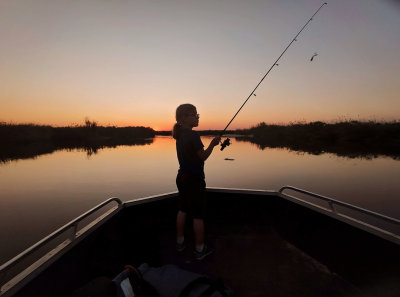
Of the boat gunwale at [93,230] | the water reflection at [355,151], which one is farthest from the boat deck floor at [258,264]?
the water reflection at [355,151]

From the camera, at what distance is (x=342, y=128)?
46906mm

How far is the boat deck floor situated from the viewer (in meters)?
2.63

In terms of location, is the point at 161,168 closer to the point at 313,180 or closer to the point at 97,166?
the point at 97,166

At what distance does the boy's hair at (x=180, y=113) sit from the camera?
3025mm

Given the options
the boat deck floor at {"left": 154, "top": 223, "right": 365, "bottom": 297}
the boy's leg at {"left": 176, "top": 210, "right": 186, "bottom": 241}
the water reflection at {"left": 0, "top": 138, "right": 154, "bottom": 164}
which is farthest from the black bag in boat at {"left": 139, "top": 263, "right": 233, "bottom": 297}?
the water reflection at {"left": 0, "top": 138, "right": 154, "bottom": 164}

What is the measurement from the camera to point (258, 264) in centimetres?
312

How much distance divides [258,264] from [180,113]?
204cm

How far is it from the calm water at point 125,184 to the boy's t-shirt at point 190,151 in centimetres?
785

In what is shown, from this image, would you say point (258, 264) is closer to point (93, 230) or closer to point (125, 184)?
point (93, 230)

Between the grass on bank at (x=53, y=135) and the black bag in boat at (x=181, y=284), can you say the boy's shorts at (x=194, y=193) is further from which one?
the grass on bank at (x=53, y=135)

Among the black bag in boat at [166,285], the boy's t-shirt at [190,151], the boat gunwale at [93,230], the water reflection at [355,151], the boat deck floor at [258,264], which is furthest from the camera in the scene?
the water reflection at [355,151]

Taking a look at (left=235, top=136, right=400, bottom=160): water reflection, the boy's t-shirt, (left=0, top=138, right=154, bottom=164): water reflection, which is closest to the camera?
the boy's t-shirt

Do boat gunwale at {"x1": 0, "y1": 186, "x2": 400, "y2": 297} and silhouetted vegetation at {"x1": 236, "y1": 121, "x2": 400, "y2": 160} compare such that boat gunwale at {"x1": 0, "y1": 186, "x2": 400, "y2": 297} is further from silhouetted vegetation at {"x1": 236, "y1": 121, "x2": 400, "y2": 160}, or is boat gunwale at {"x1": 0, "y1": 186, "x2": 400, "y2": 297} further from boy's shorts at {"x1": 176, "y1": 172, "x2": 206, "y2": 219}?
silhouetted vegetation at {"x1": 236, "y1": 121, "x2": 400, "y2": 160}

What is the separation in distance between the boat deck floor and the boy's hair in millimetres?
1575
